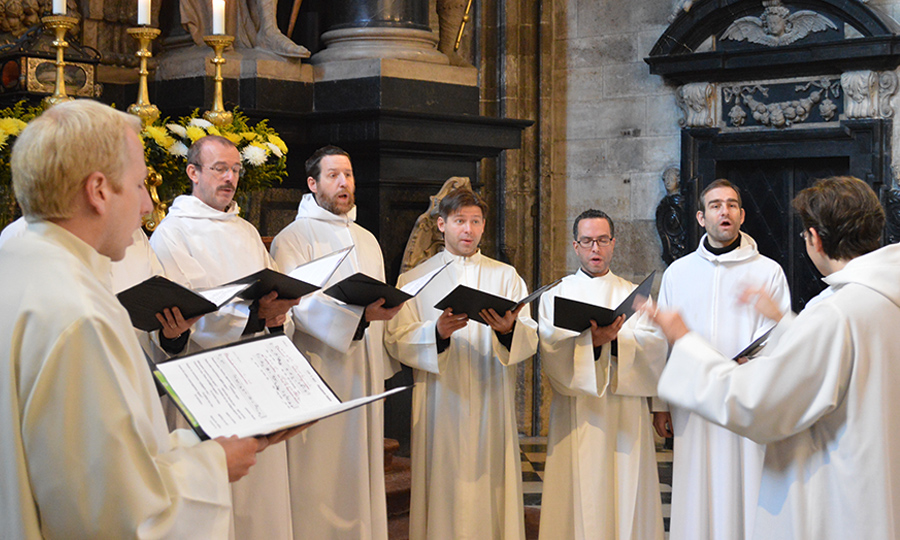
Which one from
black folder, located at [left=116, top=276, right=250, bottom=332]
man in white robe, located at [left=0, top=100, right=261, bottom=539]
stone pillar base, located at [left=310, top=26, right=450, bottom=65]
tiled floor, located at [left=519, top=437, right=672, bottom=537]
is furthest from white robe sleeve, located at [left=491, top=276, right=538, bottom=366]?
man in white robe, located at [left=0, top=100, right=261, bottom=539]

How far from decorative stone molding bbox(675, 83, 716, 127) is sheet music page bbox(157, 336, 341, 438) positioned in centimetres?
656

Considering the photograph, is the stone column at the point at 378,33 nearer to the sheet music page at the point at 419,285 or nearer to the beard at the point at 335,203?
the beard at the point at 335,203

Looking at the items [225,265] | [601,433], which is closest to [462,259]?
[601,433]

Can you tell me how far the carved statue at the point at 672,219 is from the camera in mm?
8477

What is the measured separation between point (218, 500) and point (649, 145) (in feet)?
24.0

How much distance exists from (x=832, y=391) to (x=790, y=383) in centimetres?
11

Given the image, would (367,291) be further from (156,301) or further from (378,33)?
(378,33)

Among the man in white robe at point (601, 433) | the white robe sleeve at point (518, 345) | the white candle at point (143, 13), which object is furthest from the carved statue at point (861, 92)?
the white candle at point (143, 13)

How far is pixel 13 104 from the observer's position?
517cm

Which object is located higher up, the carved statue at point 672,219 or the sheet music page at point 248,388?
the carved statue at point 672,219

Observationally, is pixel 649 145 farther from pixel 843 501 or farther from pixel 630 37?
pixel 843 501

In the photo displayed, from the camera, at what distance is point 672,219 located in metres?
8.52

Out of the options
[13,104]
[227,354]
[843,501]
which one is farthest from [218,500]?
[13,104]

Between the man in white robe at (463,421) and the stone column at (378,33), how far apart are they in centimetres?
183
